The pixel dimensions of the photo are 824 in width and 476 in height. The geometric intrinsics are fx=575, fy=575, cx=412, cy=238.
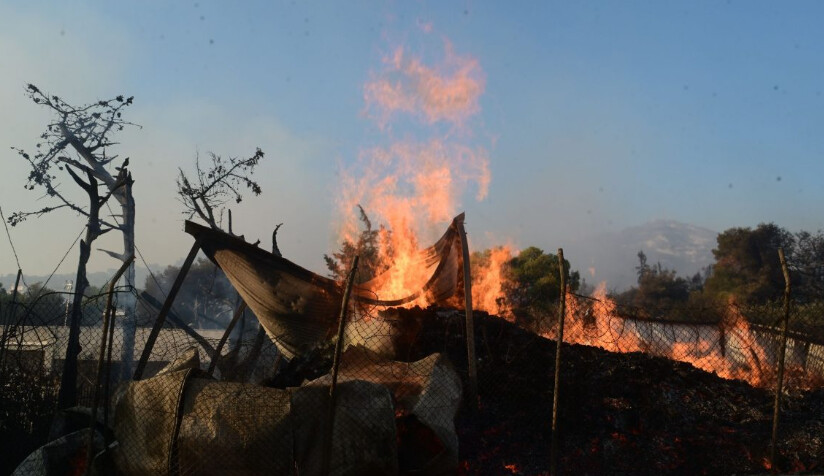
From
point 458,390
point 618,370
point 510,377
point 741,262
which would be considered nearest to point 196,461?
point 458,390

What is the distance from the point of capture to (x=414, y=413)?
7.02m

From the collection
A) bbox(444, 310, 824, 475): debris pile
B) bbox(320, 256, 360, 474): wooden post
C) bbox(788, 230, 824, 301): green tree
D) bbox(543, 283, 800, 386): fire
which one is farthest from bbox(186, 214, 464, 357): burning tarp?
bbox(788, 230, 824, 301): green tree

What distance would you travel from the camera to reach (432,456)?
6934 mm

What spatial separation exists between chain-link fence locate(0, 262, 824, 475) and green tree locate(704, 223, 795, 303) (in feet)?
125

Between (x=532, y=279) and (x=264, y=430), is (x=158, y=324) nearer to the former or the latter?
(x=264, y=430)

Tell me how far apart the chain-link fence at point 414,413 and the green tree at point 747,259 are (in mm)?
38002

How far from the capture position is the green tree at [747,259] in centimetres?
4372

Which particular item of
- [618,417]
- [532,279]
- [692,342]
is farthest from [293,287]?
[532,279]

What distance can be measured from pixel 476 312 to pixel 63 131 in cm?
2105

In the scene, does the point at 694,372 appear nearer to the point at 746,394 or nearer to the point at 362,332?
the point at 746,394

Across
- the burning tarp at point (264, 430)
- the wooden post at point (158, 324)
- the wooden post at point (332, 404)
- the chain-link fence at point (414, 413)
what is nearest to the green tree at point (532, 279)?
the chain-link fence at point (414, 413)

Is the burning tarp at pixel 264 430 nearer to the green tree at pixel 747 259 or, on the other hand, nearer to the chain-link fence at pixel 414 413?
the chain-link fence at pixel 414 413

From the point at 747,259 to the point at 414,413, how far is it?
4883 cm

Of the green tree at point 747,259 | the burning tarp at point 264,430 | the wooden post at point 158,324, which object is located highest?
the green tree at point 747,259
